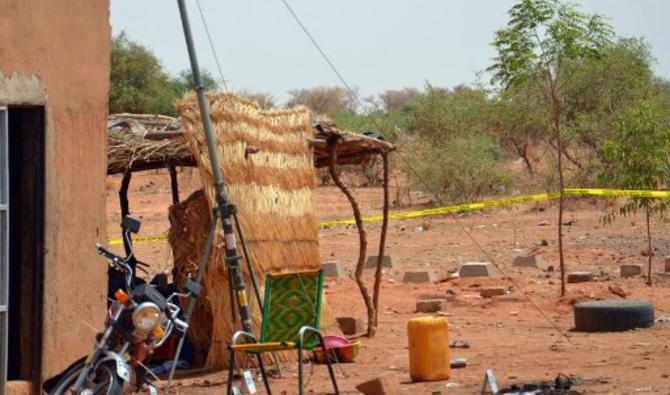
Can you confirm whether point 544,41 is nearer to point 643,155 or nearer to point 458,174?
point 643,155

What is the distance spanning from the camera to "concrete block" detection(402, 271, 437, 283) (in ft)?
64.8

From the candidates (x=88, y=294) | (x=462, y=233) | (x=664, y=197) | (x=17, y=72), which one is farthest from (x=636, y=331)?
(x=462, y=233)

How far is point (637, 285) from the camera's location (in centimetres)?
1853

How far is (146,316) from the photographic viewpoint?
7.64 meters

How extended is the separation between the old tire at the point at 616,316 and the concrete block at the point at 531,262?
663 cm

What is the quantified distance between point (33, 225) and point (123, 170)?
12.7ft

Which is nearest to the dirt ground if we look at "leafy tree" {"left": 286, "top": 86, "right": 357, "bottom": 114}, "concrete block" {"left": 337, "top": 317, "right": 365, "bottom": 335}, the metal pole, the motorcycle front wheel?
"concrete block" {"left": 337, "top": 317, "right": 365, "bottom": 335}

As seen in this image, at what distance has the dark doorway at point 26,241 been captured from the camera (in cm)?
919

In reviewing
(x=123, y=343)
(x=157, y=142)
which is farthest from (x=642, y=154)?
(x=123, y=343)

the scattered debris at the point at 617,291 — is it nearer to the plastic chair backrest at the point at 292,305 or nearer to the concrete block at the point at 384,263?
the concrete block at the point at 384,263

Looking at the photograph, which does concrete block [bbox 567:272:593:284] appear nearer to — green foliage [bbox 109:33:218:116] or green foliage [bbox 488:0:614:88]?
green foliage [bbox 488:0:614:88]

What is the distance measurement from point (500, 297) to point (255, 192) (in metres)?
6.71

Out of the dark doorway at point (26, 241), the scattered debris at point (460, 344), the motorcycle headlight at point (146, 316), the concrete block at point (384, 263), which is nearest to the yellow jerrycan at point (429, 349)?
the scattered debris at point (460, 344)

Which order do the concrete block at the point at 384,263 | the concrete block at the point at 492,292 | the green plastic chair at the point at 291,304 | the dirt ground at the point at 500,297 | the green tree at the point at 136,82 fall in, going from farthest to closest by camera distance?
1. the green tree at the point at 136,82
2. the concrete block at the point at 384,263
3. the concrete block at the point at 492,292
4. the dirt ground at the point at 500,297
5. the green plastic chair at the point at 291,304
